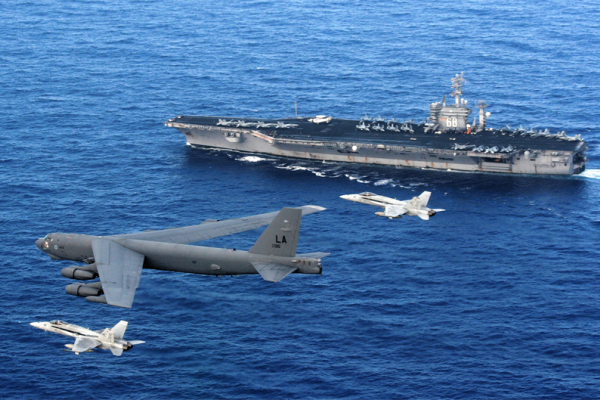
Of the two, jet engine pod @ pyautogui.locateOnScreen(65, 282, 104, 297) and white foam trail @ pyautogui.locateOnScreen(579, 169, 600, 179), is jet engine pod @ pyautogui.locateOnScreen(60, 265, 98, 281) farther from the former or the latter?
white foam trail @ pyautogui.locateOnScreen(579, 169, 600, 179)

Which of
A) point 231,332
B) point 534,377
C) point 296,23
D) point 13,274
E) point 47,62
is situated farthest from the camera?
point 296,23

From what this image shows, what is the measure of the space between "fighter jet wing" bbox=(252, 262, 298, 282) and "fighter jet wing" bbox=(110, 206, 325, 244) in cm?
768

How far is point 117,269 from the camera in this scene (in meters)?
72.8

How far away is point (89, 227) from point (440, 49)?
95.2 metres

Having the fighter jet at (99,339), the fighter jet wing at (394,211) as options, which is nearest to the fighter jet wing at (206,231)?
the fighter jet at (99,339)

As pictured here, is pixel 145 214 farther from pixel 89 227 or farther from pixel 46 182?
pixel 46 182

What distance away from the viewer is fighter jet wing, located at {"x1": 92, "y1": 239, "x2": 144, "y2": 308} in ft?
225

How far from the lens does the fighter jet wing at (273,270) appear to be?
2751 inches

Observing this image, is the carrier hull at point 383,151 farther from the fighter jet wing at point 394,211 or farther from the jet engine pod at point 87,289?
the jet engine pod at point 87,289

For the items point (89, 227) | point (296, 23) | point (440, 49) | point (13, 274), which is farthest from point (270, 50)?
point (13, 274)

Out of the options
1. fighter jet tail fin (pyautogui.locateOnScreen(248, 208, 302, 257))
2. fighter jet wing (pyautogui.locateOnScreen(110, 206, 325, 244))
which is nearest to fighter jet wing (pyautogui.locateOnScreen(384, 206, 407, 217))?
fighter jet wing (pyautogui.locateOnScreen(110, 206, 325, 244))

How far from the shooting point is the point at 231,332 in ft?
292

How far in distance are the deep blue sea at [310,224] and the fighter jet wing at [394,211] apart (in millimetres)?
5583

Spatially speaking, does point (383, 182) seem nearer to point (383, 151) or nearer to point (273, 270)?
point (383, 151)
